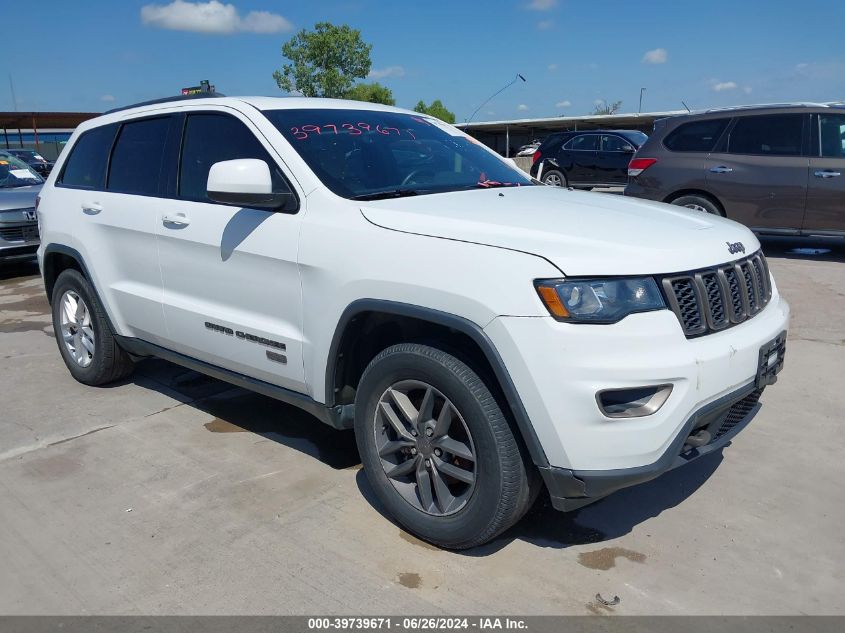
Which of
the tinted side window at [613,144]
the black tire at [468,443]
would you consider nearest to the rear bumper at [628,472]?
the black tire at [468,443]

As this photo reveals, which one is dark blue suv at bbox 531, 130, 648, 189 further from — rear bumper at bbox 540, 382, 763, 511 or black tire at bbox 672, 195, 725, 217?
rear bumper at bbox 540, 382, 763, 511

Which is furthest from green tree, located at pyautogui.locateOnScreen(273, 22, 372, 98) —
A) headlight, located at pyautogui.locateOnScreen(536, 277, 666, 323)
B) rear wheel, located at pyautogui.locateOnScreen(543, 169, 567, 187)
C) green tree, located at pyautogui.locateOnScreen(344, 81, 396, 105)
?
headlight, located at pyautogui.locateOnScreen(536, 277, 666, 323)

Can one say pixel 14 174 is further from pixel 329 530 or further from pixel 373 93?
pixel 373 93

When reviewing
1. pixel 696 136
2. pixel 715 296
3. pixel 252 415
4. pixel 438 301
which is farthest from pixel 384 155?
pixel 696 136

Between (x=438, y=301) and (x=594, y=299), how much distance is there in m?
0.58

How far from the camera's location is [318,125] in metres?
3.77

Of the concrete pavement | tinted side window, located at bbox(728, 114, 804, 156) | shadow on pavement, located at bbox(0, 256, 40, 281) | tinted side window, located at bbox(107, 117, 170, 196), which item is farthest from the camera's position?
shadow on pavement, located at bbox(0, 256, 40, 281)

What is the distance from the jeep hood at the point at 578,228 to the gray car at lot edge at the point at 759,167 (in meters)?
5.88

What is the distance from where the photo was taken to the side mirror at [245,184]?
327cm

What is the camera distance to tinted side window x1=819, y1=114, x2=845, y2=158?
848 cm

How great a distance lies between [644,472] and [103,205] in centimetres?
365

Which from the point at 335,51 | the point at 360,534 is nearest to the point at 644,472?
the point at 360,534

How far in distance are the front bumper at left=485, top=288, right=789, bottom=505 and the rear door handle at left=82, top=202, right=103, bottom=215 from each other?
10.3 feet

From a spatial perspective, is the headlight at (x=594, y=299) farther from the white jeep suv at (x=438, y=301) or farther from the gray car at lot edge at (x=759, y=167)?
the gray car at lot edge at (x=759, y=167)
